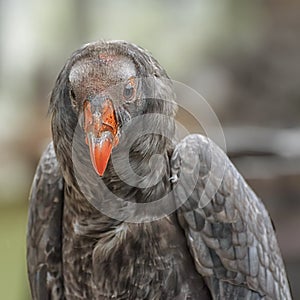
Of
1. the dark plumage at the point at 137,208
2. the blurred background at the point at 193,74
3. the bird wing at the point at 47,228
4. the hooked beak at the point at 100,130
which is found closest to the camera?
the hooked beak at the point at 100,130

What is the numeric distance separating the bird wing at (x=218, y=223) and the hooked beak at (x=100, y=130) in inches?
18.7

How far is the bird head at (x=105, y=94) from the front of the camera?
8.53 ft

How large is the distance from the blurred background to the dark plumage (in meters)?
2.94

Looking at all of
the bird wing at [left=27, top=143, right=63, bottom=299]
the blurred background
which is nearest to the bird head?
the bird wing at [left=27, top=143, right=63, bottom=299]

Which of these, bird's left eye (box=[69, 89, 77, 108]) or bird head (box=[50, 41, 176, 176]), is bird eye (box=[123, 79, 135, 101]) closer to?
bird head (box=[50, 41, 176, 176])

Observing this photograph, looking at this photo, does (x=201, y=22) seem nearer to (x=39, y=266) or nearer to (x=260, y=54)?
(x=260, y=54)

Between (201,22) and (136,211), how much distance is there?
779 cm

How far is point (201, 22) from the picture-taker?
10.5m

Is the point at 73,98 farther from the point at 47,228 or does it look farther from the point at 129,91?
the point at 47,228

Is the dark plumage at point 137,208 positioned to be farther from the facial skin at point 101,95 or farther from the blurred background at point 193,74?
the blurred background at point 193,74

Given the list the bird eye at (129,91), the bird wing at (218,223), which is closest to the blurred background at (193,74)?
the bird wing at (218,223)

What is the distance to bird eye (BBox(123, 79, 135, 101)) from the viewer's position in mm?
2660

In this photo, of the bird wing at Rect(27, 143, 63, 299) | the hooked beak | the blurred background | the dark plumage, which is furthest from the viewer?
the blurred background

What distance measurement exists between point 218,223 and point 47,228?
68cm
